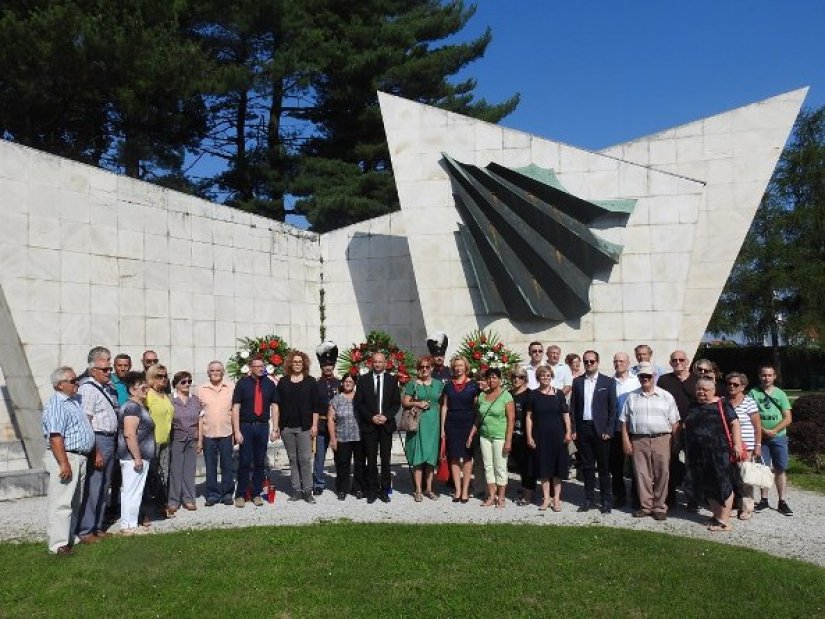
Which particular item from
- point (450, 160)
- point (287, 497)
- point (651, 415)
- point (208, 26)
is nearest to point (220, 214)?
point (450, 160)

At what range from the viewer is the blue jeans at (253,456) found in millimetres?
7516

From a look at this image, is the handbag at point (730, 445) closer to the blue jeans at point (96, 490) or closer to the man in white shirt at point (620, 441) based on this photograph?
the man in white shirt at point (620, 441)

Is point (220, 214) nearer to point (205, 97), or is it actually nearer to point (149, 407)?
point (149, 407)

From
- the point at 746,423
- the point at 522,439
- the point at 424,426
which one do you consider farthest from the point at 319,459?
the point at 746,423

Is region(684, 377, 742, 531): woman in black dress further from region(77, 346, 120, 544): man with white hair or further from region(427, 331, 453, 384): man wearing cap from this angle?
region(77, 346, 120, 544): man with white hair

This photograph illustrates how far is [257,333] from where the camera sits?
12789mm

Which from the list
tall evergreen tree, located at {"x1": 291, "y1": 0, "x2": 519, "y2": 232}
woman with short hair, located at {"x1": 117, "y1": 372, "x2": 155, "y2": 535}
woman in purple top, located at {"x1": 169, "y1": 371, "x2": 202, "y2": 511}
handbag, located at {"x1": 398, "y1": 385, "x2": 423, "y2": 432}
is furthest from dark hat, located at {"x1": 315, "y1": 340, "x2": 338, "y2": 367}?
tall evergreen tree, located at {"x1": 291, "y1": 0, "x2": 519, "y2": 232}

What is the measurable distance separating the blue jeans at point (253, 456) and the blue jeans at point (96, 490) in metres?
1.52

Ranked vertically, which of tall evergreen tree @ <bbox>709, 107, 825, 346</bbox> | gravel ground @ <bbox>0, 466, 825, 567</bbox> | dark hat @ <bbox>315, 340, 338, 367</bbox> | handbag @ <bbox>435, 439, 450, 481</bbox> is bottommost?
gravel ground @ <bbox>0, 466, 825, 567</bbox>

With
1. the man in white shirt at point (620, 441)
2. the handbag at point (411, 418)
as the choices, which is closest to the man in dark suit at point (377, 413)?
the handbag at point (411, 418)

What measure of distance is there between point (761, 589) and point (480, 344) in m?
6.03

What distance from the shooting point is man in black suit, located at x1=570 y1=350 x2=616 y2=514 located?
7.03 m

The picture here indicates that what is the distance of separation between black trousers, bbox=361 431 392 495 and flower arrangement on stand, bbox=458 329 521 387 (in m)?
1.96

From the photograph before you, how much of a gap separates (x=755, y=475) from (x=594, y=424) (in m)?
1.34
